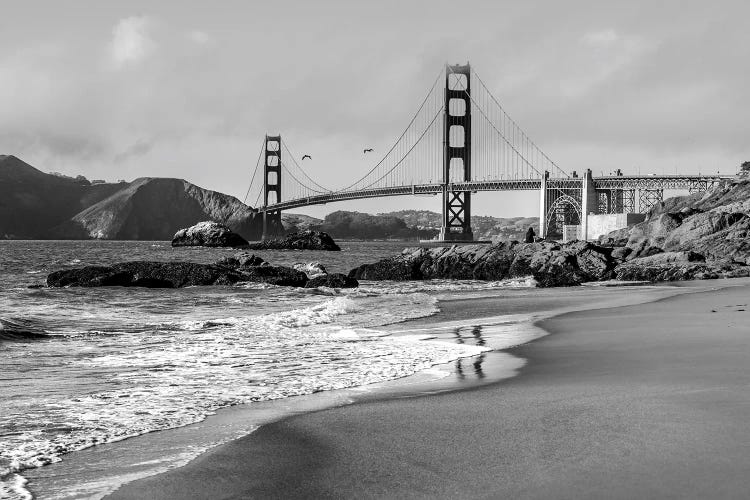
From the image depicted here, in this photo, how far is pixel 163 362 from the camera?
8.77 metres

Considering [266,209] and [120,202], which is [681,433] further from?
[120,202]

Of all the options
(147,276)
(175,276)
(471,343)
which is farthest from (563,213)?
(471,343)

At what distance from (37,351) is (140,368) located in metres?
2.36

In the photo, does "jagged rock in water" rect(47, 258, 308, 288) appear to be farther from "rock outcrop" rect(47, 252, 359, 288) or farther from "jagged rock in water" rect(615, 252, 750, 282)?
"jagged rock in water" rect(615, 252, 750, 282)

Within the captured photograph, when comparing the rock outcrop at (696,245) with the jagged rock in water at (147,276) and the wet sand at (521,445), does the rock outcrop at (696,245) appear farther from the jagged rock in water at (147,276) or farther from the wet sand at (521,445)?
the wet sand at (521,445)

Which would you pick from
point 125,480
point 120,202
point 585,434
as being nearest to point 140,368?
point 125,480

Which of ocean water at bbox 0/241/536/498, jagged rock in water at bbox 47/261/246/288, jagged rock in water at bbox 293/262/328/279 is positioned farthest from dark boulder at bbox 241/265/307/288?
ocean water at bbox 0/241/536/498

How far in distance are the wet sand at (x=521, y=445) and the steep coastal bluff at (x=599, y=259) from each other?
64.6 ft

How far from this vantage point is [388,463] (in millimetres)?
4316

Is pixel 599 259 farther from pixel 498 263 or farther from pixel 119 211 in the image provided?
pixel 119 211

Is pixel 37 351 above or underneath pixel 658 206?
underneath

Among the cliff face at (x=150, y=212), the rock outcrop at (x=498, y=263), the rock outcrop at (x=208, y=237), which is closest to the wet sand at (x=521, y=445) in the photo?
the rock outcrop at (x=498, y=263)

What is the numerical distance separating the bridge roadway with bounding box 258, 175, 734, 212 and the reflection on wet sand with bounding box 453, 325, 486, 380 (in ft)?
224

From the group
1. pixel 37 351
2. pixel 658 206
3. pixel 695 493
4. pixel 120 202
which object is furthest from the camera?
pixel 120 202
